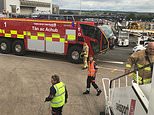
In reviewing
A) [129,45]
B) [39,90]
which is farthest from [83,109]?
[129,45]

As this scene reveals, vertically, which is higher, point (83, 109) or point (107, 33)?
point (107, 33)

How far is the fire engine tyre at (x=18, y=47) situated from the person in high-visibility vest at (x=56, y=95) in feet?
36.0

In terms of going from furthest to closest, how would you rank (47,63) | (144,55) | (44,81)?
(47,63)
(44,81)
(144,55)

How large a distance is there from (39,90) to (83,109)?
2.32 meters

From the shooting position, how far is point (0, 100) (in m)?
8.69

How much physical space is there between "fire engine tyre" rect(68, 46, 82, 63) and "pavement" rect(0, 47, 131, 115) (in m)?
0.33

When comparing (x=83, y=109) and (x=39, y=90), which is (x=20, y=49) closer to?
(x=39, y=90)

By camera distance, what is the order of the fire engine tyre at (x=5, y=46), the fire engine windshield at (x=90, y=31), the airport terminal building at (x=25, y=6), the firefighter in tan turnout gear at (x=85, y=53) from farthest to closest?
the airport terminal building at (x=25, y=6)
the fire engine tyre at (x=5, y=46)
the fire engine windshield at (x=90, y=31)
the firefighter in tan turnout gear at (x=85, y=53)

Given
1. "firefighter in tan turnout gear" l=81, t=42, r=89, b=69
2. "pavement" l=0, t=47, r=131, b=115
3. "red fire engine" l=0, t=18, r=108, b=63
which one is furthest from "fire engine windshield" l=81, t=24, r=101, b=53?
"pavement" l=0, t=47, r=131, b=115

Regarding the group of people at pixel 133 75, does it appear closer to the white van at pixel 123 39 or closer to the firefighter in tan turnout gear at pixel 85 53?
the firefighter in tan turnout gear at pixel 85 53

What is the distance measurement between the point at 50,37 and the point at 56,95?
9.87 m

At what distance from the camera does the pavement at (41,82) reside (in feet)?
26.6

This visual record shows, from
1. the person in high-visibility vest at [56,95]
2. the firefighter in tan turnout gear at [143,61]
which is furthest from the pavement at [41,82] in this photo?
the firefighter in tan turnout gear at [143,61]

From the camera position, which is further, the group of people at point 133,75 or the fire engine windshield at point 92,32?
the fire engine windshield at point 92,32
